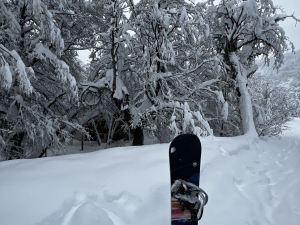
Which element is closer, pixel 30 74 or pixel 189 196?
pixel 189 196

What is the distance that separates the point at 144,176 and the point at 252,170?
2462 millimetres

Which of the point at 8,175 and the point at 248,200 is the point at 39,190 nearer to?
the point at 8,175

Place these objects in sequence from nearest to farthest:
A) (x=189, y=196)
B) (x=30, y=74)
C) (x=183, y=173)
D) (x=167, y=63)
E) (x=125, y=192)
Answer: (x=189, y=196) → (x=183, y=173) → (x=125, y=192) → (x=30, y=74) → (x=167, y=63)

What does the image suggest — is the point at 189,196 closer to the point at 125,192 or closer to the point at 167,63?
the point at 125,192

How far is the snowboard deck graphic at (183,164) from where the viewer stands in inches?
71.2

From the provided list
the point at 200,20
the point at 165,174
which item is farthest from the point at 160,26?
the point at 165,174

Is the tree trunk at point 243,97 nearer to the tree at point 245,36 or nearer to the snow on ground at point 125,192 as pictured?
the tree at point 245,36

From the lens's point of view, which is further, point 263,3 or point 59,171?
point 263,3

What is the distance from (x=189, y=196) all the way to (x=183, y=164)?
1.13 feet

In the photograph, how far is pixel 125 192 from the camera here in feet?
7.30

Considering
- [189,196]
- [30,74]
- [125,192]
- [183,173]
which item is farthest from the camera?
[30,74]

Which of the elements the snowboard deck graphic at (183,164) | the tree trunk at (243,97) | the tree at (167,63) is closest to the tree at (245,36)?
the tree trunk at (243,97)

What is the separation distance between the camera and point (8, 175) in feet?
7.93

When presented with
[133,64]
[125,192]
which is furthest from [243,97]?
[125,192]
